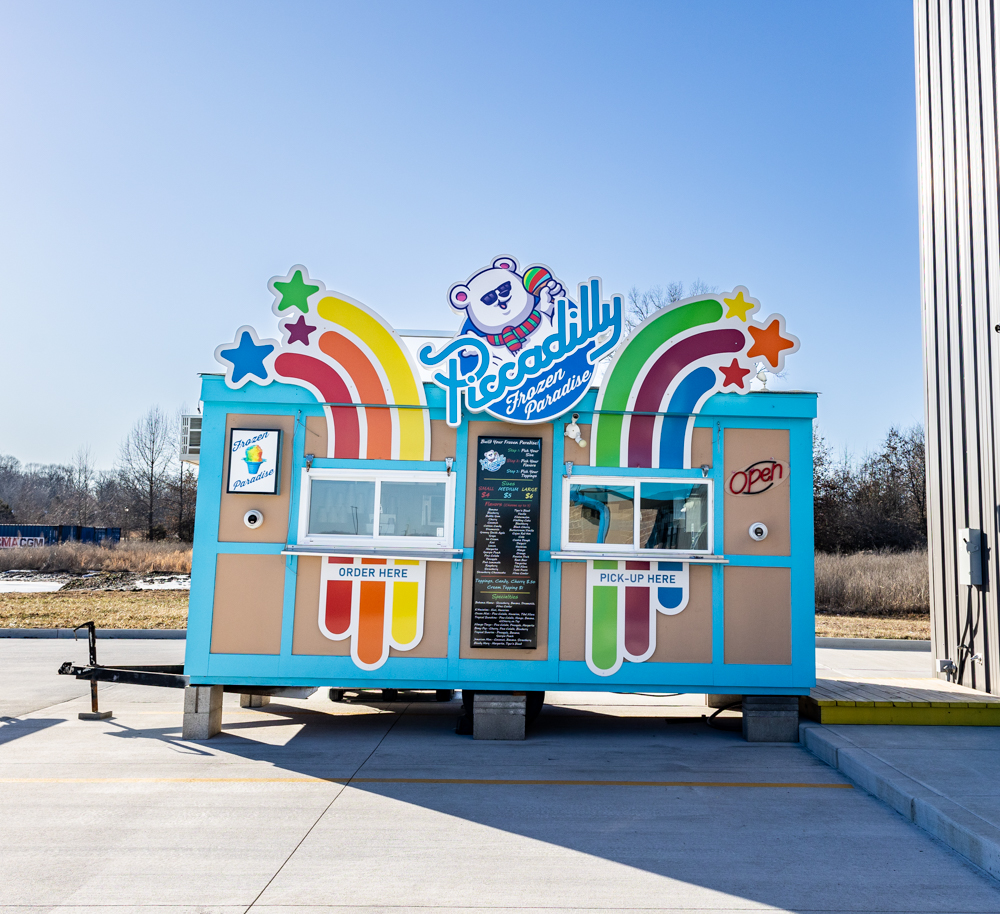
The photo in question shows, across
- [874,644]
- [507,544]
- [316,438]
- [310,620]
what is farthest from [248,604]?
[874,644]

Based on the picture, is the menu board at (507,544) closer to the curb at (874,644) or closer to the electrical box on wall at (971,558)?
the electrical box on wall at (971,558)

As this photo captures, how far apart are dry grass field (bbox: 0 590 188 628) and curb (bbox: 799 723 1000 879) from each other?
1338 centimetres

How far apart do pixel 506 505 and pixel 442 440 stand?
0.93m

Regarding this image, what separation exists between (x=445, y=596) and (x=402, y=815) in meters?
2.44

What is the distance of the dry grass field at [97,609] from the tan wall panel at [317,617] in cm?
992

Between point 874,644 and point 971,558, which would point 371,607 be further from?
point 874,644

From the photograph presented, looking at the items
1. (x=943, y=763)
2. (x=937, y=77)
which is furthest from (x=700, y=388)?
(x=937, y=77)

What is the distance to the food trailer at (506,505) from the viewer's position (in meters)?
7.58

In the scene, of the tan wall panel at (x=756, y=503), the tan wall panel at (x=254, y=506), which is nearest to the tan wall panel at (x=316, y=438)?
the tan wall panel at (x=254, y=506)

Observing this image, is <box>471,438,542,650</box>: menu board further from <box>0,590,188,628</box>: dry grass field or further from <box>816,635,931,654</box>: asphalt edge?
<box>0,590,188,628</box>: dry grass field

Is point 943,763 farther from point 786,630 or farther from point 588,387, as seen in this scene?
point 588,387

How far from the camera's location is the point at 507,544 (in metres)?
7.67

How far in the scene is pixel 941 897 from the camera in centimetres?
428

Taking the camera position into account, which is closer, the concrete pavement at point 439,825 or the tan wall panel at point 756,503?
the concrete pavement at point 439,825
